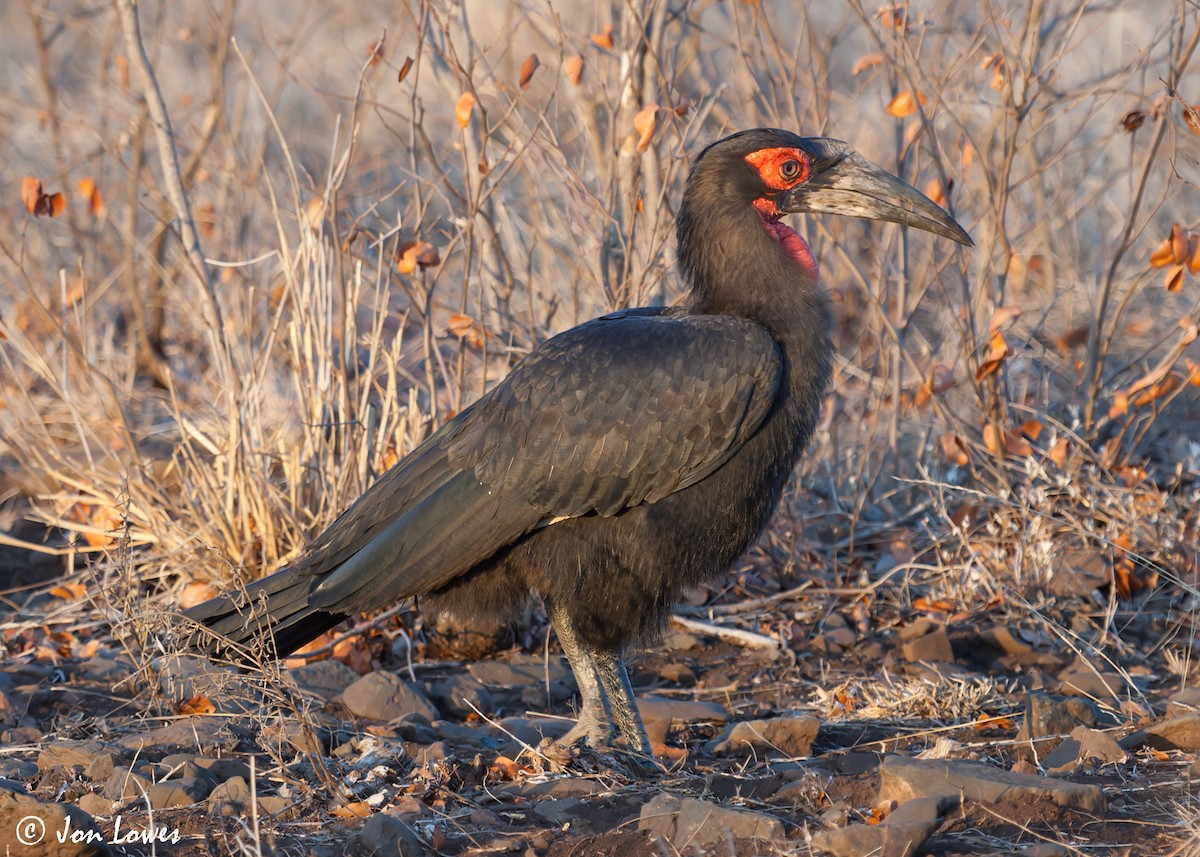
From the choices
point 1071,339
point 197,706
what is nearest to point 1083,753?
point 197,706

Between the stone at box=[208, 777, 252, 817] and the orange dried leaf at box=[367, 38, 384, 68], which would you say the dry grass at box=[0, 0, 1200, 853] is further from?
the stone at box=[208, 777, 252, 817]

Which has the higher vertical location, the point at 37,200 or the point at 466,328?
the point at 37,200

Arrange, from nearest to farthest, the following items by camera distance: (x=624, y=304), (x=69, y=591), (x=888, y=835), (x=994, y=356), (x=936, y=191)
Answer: (x=888, y=835) → (x=994, y=356) → (x=936, y=191) → (x=624, y=304) → (x=69, y=591)

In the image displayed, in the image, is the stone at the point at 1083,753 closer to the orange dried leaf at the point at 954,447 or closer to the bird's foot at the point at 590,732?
the bird's foot at the point at 590,732

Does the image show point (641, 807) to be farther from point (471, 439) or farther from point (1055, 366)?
point (1055, 366)

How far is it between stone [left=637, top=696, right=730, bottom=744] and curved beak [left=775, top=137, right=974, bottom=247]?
4.89 ft

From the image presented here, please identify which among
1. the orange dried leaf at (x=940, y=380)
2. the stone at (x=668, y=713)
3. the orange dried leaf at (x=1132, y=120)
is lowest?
the stone at (x=668, y=713)

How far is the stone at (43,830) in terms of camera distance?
270 cm

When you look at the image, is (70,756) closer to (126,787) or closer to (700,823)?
(126,787)

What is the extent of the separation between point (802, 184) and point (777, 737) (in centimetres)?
156

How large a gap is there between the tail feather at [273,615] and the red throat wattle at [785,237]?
1627 mm

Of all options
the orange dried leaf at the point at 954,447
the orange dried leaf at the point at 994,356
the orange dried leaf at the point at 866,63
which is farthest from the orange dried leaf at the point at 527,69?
the orange dried leaf at the point at 954,447

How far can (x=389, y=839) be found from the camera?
9.29ft

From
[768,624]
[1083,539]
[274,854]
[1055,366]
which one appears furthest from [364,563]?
[1055,366]
